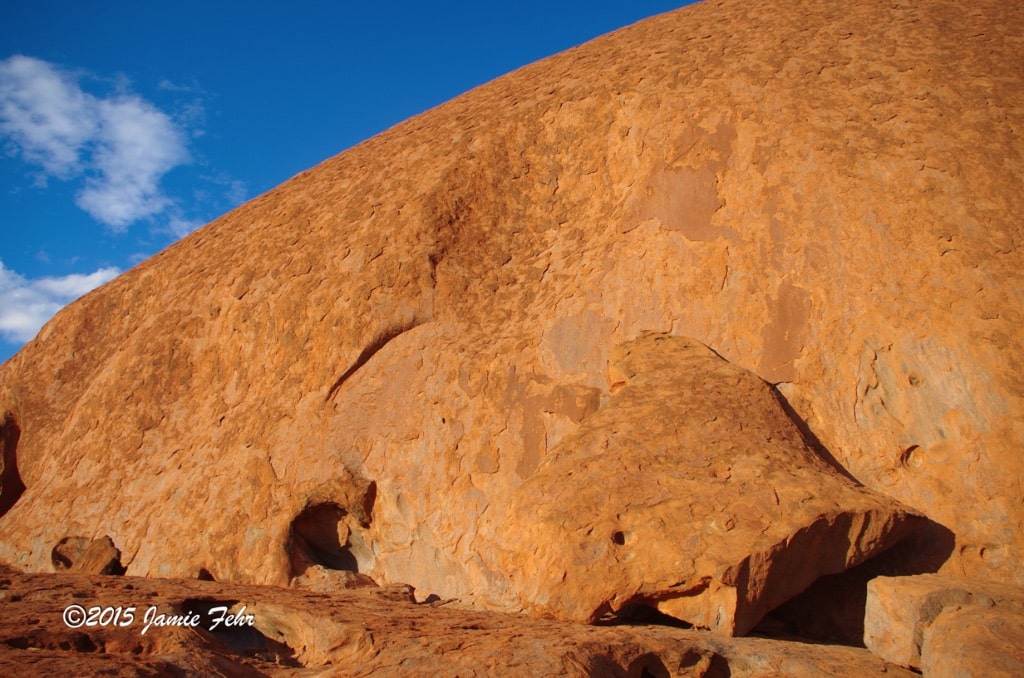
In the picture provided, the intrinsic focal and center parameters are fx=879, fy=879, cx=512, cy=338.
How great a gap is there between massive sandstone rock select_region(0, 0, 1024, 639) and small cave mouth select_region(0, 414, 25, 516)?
1.23 ft

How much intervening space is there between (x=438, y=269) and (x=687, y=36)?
312cm

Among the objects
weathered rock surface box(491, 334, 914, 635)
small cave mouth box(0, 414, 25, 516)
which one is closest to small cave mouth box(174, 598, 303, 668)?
weathered rock surface box(491, 334, 914, 635)

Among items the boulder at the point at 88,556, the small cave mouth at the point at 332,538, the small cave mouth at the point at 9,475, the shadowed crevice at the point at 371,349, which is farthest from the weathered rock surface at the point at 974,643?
the small cave mouth at the point at 9,475

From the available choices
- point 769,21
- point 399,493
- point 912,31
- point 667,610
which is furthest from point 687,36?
point 667,610

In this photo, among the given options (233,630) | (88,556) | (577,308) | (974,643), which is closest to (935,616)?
(974,643)

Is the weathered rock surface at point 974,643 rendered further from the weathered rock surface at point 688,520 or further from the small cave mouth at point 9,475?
the small cave mouth at point 9,475

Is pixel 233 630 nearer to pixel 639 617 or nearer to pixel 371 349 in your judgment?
pixel 639 617

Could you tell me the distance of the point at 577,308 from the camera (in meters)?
6.73

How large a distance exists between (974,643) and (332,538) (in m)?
4.36

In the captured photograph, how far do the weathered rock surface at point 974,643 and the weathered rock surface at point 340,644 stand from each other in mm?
291

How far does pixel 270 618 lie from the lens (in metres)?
4.58

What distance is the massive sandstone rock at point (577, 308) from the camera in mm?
5629

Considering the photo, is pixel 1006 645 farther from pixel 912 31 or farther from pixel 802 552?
pixel 912 31

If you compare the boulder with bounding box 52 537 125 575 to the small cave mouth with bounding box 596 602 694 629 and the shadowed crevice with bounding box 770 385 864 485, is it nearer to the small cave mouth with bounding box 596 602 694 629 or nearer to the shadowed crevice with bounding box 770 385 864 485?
the small cave mouth with bounding box 596 602 694 629
